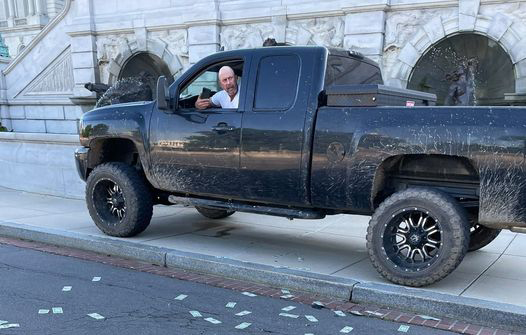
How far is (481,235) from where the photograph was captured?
525 cm

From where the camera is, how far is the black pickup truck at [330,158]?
13.3ft

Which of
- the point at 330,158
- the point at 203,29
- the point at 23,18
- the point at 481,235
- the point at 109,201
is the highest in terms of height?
the point at 23,18

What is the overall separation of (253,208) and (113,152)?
236cm

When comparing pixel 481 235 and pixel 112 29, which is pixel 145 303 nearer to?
pixel 481 235

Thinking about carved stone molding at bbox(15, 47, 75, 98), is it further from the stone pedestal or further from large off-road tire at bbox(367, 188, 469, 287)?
large off-road tire at bbox(367, 188, 469, 287)

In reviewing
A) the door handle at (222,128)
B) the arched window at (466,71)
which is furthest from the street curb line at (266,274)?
the arched window at (466,71)

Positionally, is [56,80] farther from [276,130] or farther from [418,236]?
[418,236]

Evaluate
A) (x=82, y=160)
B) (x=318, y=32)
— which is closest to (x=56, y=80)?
(x=318, y=32)

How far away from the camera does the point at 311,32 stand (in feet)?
41.1

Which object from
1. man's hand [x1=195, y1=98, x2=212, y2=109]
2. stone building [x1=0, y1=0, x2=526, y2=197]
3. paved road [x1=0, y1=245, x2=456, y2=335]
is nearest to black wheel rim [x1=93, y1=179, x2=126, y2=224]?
paved road [x1=0, y1=245, x2=456, y2=335]

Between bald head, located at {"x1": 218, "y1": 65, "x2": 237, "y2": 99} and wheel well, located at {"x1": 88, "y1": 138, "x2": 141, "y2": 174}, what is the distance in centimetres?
156

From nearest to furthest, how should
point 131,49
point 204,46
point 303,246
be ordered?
point 303,246, point 204,46, point 131,49

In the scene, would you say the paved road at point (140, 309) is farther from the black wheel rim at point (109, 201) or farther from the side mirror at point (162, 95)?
the side mirror at point (162, 95)

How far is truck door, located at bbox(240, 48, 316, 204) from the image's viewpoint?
482 centimetres
